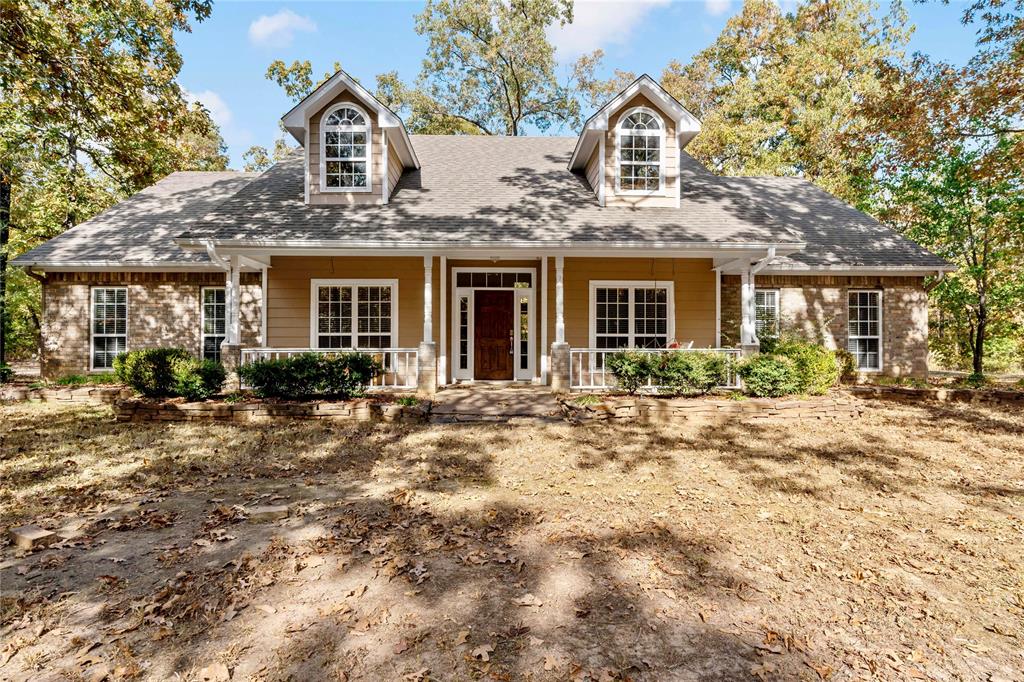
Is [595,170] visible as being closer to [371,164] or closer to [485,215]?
[485,215]

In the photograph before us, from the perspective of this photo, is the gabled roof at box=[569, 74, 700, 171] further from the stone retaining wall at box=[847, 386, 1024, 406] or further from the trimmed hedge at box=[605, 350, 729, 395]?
the stone retaining wall at box=[847, 386, 1024, 406]

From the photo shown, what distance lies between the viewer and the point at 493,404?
9.18m

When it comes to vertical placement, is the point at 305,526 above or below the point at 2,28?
below

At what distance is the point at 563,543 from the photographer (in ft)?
12.8

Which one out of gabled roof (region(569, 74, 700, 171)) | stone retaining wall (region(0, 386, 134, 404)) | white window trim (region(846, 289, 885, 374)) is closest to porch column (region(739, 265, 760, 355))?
gabled roof (region(569, 74, 700, 171))

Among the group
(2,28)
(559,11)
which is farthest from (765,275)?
(559,11)

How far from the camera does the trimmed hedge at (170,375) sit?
8656 mm

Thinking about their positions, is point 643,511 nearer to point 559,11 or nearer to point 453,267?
point 453,267

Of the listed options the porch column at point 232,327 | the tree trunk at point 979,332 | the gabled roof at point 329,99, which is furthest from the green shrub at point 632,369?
the tree trunk at point 979,332

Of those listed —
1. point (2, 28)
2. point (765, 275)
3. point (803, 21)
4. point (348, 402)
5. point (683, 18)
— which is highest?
point (803, 21)

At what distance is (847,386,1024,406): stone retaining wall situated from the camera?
33.8 ft

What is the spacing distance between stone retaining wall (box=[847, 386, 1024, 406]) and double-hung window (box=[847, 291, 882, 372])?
2177 millimetres

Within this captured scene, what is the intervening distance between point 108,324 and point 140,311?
36.0 inches

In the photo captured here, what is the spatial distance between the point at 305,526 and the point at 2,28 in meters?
8.92
